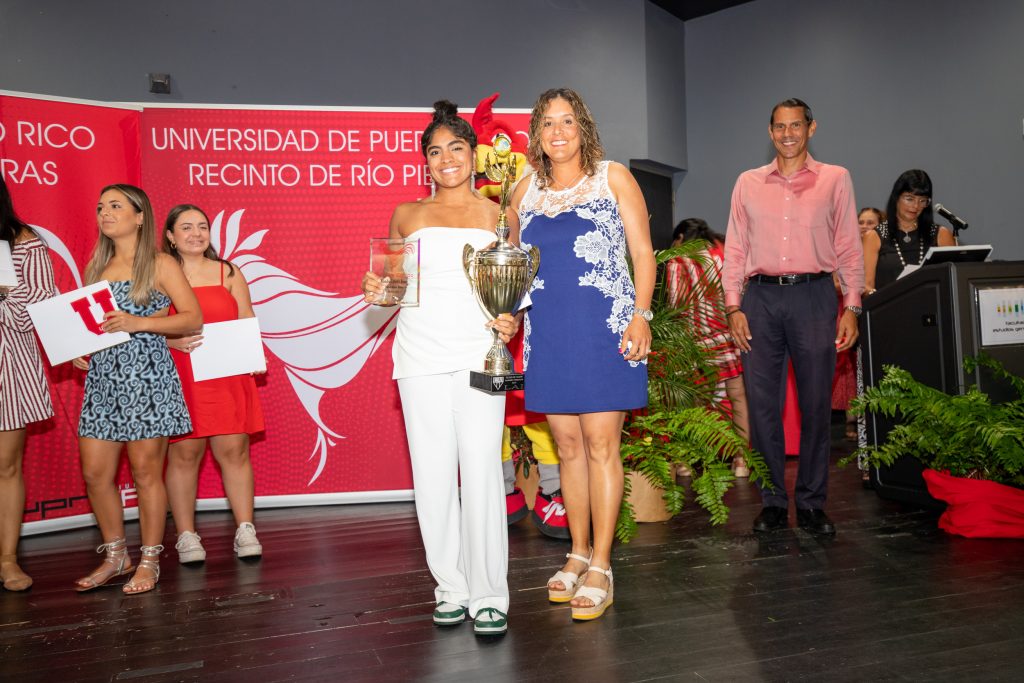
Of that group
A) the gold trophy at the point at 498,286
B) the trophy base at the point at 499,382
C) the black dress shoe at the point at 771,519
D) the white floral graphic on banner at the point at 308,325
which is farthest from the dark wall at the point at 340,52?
the trophy base at the point at 499,382

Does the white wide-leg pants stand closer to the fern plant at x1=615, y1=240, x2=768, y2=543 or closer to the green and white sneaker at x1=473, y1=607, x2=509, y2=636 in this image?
the green and white sneaker at x1=473, y1=607, x2=509, y2=636

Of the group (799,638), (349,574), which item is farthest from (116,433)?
(799,638)

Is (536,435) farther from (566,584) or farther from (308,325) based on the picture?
(308,325)

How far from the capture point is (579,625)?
2.69m

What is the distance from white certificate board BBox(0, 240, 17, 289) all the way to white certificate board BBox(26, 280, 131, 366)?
16cm

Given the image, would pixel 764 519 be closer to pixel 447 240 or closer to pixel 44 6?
pixel 447 240

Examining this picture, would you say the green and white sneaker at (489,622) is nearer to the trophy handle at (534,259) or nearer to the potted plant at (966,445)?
the trophy handle at (534,259)

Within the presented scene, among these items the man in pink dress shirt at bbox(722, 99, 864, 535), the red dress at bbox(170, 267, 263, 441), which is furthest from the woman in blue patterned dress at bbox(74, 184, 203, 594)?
the man in pink dress shirt at bbox(722, 99, 864, 535)

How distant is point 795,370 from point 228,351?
244 cm

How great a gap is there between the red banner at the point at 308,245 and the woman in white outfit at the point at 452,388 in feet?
6.94

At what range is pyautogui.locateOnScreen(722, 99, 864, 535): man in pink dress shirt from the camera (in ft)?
11.9

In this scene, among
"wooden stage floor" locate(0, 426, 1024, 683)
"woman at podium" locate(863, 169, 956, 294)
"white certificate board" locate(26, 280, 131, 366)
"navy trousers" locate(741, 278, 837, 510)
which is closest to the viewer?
"wooden stage floor" locate(0, 426, 1024, 683)

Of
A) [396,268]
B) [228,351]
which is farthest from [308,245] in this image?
[396,268]

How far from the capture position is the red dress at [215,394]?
3736 millimetres
